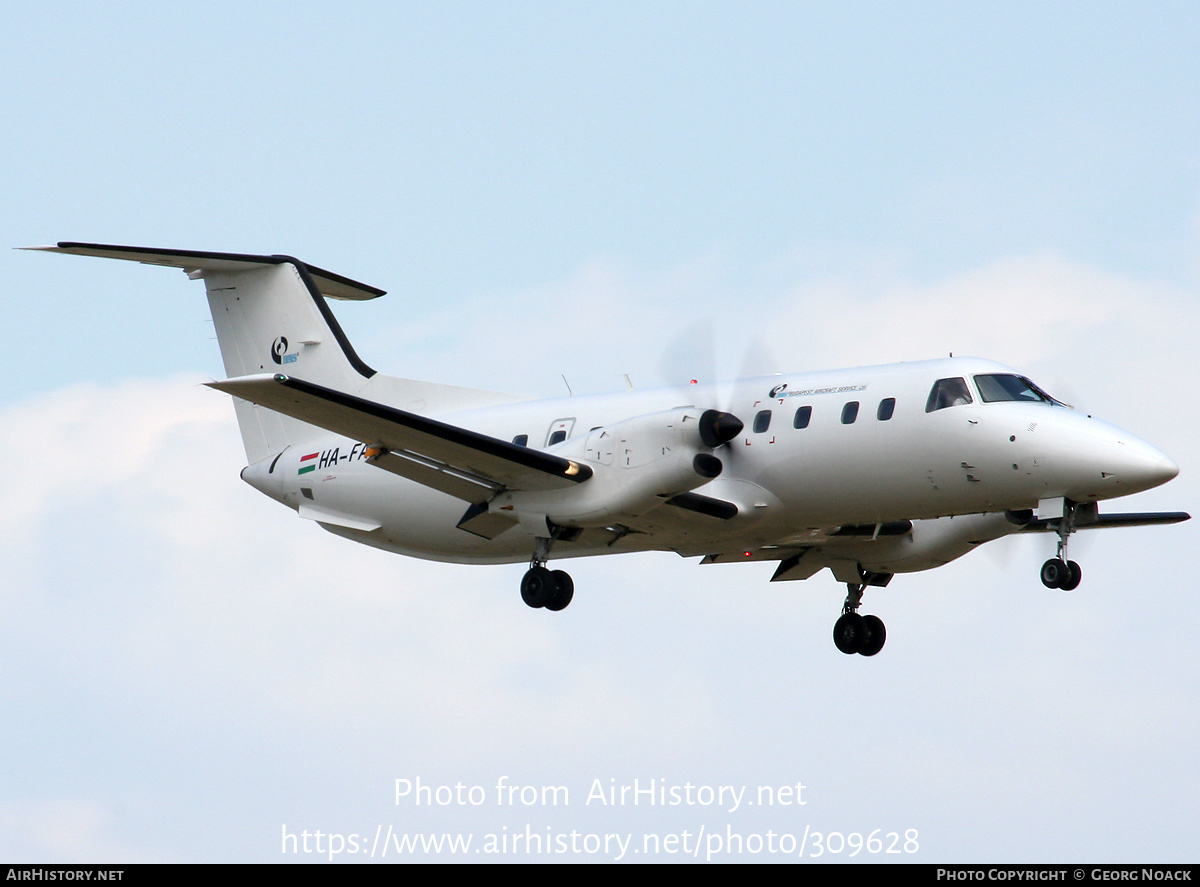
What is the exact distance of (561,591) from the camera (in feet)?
57.1

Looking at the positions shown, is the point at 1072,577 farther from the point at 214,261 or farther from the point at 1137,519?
the point at 214,261

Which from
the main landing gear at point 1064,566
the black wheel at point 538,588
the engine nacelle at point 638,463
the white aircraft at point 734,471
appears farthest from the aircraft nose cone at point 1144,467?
the black wheel at point 538,588

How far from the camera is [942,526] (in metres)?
18.8

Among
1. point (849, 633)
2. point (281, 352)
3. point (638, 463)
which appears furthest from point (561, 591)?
point (281, 352)

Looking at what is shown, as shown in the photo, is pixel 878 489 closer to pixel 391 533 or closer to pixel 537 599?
pixel 537 599

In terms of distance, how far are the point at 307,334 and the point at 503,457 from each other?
578cm

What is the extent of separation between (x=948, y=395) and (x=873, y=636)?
4771mm

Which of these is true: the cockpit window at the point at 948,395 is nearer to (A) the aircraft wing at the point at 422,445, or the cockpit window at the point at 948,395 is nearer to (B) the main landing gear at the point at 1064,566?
(B) the main landing gear at the point at 1064,566

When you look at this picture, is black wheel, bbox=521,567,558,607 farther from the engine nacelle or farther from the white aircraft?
the engine nacelle

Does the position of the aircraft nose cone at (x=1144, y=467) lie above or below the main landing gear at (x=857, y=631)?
above

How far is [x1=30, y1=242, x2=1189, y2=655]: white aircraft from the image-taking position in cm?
1580

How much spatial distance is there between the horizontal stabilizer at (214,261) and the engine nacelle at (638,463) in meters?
6.40

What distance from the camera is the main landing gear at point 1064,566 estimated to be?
15.7m
